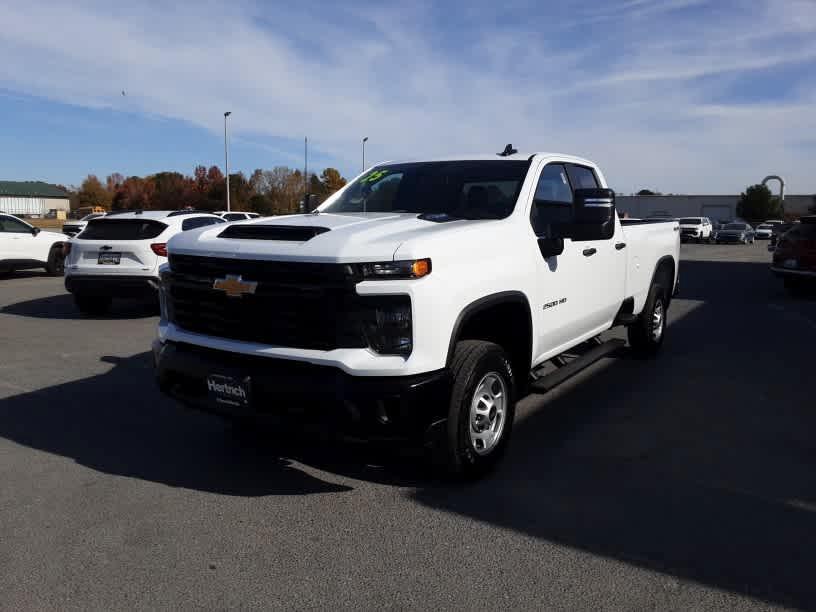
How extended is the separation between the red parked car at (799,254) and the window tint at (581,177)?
31.3 ft

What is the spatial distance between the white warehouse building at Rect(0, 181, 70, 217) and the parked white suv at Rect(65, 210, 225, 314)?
4773 inches

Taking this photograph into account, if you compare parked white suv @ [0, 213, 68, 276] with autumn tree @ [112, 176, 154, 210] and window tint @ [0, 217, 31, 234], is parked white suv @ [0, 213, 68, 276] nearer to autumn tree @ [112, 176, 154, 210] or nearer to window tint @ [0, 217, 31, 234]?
window tint @ [0, 217, 31, 234]

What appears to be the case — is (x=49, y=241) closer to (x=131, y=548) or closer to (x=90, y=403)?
(x=90, y=403)

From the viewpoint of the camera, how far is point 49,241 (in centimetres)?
1697

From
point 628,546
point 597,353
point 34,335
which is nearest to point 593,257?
point 597,353

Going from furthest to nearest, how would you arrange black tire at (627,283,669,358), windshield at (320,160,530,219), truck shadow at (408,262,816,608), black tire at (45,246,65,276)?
black tire at (45,246,65,276) → black tire at (627,283,669,358) → windshield at (320,160,530,219) → truck shadow at (408,262,816,608)

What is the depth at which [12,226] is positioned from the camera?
637 inches

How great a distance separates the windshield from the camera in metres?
4.85

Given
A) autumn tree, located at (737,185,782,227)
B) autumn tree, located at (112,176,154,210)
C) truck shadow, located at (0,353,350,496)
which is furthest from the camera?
autumn tree, located at (112,176,154,210)

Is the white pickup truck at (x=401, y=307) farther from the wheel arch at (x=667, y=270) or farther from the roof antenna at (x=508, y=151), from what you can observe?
the wheel arch at (x=667, y=270)

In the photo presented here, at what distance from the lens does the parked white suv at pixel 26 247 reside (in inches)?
627

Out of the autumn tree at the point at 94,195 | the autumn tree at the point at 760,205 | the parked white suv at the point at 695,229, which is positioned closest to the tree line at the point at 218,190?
the autumn tree at the point at 94,195

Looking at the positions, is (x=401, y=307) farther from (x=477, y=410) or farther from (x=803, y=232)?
(x=803, y=232)

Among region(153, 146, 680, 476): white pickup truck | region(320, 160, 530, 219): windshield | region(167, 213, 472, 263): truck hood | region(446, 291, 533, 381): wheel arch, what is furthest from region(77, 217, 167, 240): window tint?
region(446, 291, 533, 381): wheel arch
